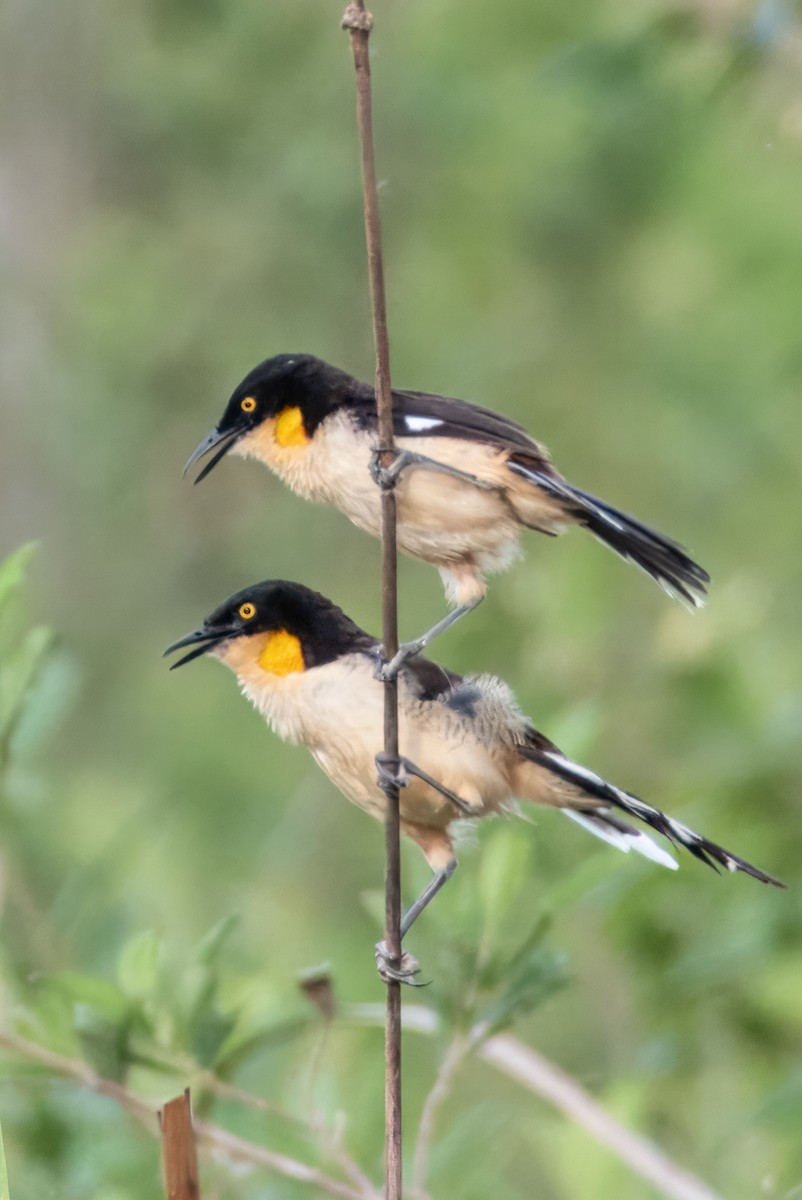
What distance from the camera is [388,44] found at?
29.5ft

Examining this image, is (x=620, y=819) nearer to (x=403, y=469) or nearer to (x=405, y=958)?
(x=405, y=958)

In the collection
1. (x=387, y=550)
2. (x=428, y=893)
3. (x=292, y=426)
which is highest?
(x=292, y=426)

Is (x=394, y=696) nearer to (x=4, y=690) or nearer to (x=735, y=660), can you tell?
(x=4, y=690)

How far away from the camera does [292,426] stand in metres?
1.98

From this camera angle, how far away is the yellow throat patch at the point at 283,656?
2104 millimetres

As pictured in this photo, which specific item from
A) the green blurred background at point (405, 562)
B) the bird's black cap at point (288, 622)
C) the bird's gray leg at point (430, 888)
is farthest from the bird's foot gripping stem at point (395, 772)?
the green blurred background at point (405, 562)

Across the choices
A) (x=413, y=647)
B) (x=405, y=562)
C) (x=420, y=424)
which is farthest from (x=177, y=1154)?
(x=405, y=562)

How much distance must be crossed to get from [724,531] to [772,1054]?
3538mm

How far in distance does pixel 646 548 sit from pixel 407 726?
0.71 meters

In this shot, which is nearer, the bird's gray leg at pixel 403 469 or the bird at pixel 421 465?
the bird's gray leg at pixel 403 469

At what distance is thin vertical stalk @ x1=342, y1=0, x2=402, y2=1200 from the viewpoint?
1288mm

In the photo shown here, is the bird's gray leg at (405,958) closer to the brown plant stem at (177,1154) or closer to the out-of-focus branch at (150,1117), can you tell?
the brown plant stem at (177,1154)

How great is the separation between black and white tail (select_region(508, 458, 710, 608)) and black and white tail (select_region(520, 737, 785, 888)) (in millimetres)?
290

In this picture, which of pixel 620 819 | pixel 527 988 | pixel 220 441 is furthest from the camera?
pixel 527 988
